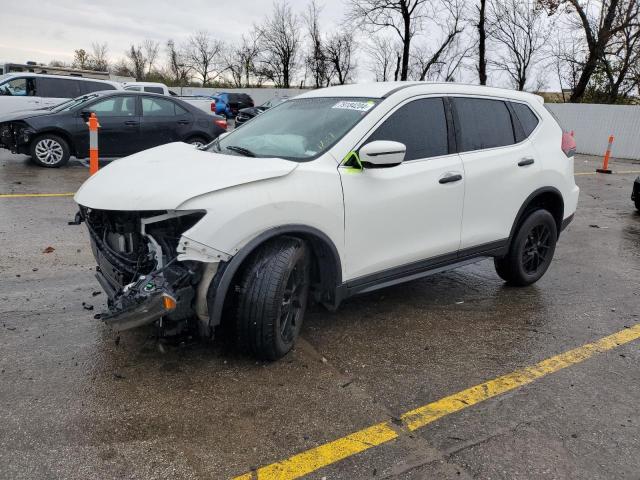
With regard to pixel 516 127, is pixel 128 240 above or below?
below

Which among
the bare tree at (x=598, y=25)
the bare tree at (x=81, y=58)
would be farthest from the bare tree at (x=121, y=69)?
the bare tree at (x=598, y=25)

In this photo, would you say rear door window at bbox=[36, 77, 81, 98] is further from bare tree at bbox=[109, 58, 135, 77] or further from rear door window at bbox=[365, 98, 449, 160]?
bare tree at bbox=[109, 58, 135, 77]

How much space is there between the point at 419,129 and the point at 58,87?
13.3m

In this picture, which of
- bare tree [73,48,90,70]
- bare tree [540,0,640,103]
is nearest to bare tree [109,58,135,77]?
bare tree [73,48,90,70]

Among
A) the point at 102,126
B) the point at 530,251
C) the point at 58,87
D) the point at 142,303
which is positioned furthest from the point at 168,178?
the point at 58,87

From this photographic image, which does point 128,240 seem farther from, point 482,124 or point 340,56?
point 340,56

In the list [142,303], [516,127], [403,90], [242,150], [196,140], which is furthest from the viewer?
[196,140]

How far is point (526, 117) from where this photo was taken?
4770 mm

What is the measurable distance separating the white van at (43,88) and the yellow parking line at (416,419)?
44.4 ft

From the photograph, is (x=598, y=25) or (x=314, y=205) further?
(x=598, y=25)

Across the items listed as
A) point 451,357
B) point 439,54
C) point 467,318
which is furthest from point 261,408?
point 439,54

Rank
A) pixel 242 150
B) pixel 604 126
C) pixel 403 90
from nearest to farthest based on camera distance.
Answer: pixel 242 150, pixel 403 90, pixel 604 126

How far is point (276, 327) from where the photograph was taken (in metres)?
3.12

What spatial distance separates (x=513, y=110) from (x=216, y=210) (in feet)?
10.2
